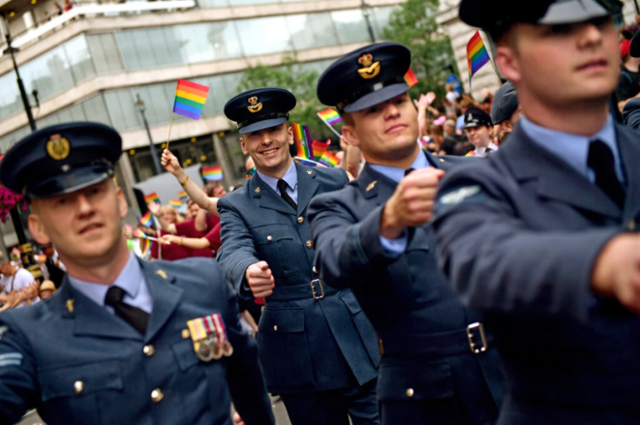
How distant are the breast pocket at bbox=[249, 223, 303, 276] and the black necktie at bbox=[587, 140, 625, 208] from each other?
2.91 meters

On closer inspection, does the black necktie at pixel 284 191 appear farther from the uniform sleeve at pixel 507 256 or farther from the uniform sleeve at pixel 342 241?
the uniform sleeve at pixel 507 256


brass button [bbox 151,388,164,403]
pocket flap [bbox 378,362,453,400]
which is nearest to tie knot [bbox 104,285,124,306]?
brass button [bbox 151,388,164,403]

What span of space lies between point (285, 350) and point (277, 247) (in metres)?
0.66

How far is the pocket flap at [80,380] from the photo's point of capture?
8.48ft

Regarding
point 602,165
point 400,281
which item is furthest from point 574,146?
point 400,281

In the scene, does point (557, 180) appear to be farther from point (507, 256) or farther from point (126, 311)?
point (126, 311)

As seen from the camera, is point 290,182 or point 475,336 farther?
point 290,182

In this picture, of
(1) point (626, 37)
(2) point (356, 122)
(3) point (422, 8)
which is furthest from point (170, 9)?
(2) point (356, 122)

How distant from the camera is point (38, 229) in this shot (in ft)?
9.23

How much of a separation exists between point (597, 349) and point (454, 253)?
462 millimetres

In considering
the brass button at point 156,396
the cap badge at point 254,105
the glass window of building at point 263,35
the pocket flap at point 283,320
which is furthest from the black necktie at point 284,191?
the glass window of building at point 263,35

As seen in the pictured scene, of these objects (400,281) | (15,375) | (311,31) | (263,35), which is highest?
(263,35)

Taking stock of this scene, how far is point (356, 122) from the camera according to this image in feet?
10.9

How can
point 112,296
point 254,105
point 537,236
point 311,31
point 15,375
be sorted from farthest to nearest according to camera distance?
1. point 311,31
2. point 254,105
3. point 112,296
4. point 15,375
5. point 537,236
